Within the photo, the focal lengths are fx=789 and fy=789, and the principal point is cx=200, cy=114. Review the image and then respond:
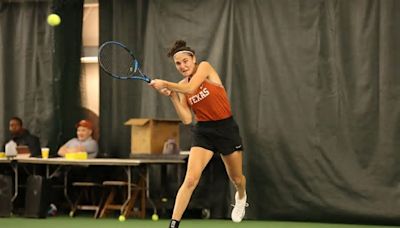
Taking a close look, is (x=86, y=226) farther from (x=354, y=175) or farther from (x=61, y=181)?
(x=354, y=175)

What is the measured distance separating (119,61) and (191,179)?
2.67 m

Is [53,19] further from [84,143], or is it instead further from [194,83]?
[194,83]

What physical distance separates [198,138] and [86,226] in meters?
2.42

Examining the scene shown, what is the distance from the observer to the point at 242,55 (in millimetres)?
9625

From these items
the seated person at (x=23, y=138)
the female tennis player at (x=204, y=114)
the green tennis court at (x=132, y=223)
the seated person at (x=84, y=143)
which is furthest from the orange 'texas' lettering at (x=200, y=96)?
the seated person at (x=23, y=138)

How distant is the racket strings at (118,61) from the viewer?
7.39 meters

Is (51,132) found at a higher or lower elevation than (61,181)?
higher

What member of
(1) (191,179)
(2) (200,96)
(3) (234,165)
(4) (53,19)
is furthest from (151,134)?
(1) (191,179)

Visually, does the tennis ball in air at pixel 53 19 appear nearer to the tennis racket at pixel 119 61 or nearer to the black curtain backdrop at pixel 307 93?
the tennis racket at pixel 119 61

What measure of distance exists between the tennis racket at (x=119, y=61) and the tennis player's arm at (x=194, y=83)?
58 centimetres

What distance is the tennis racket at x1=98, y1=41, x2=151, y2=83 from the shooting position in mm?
7016

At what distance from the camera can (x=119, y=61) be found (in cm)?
871

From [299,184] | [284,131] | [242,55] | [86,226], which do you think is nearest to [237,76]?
[242,55]

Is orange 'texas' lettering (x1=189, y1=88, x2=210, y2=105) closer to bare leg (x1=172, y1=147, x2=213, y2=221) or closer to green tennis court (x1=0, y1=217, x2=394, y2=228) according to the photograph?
bare leg (x1=172, y1=147, x2=213, y2=221)
